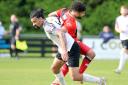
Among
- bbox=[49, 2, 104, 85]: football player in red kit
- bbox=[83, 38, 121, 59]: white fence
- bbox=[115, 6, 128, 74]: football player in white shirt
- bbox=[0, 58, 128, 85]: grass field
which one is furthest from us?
bbox=[83, 38, 121, 59]: white fence

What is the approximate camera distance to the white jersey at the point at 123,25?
2089 centimetres

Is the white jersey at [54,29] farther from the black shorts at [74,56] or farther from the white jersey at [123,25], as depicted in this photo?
the white jersey at [123,25]

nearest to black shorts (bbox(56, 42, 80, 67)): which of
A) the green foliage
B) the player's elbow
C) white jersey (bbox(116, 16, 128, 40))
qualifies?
the player's elbow

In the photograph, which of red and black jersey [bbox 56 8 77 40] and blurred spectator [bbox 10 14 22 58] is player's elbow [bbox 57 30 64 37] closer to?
red and black jersey [bbox 56 8 77 40]

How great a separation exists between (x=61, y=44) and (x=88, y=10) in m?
37.1

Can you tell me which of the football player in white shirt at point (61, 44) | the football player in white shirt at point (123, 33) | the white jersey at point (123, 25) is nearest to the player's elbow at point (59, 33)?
the football player in white shirt at point (61, 44)

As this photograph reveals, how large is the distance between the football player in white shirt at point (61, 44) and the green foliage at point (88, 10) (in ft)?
110

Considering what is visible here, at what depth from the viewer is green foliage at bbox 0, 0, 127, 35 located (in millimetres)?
48844

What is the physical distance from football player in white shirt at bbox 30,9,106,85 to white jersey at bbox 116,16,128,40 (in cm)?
683

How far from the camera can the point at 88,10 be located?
5022 cm

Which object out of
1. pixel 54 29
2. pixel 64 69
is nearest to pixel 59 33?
pixel 54 29

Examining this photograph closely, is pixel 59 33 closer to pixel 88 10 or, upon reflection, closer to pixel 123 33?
pixel 123 33

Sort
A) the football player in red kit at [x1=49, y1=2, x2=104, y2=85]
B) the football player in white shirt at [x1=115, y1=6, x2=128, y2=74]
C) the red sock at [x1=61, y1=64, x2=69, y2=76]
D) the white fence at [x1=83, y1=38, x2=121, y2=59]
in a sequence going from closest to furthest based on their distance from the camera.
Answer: the football player in red kit at [x1=49, y1=2, x2=104, y2=85] < the red sock at [x1=61, y1=64, x2=69, y2=76] < the football player in white shirt at [x1=115, y1=6, x2=128, y2=74] < the white fence at [x1=83, y1=38, x2=121, y2=59]

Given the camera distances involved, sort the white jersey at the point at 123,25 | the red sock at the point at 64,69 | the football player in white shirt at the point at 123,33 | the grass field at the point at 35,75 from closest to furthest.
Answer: the red sock at the point at 64,69, the grass field at the point at 35,75, the football player in white shirt at the point at 123,33, the white jersey at the point at 123,25
